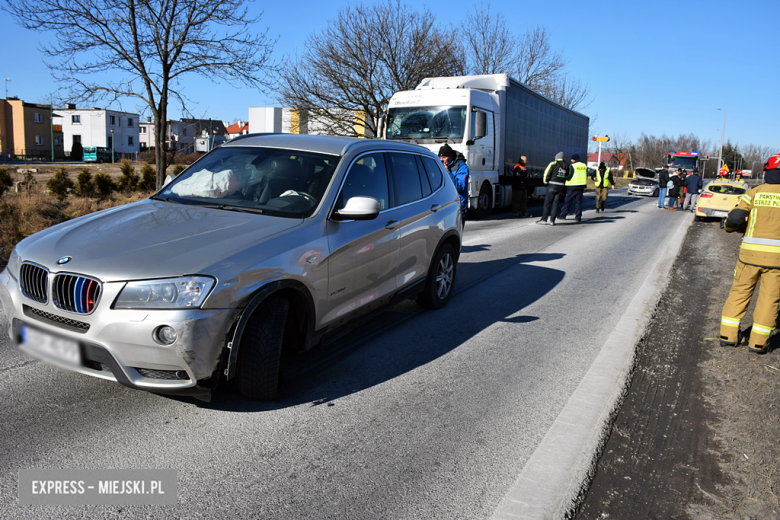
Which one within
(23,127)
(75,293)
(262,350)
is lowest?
(262,350)

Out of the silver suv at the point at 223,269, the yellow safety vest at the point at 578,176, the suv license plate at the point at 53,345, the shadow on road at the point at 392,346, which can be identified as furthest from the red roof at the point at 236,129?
the suv license plate at the point at 53,345

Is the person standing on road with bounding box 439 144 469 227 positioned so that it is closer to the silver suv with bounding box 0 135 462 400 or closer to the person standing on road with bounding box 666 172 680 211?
the silver suv with bounding box 0 135 462 400

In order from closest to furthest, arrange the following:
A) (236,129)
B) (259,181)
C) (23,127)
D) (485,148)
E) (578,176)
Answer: (259,181), (578,176), (485,148), (23,127), (236,129)

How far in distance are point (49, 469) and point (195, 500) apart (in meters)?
0.84

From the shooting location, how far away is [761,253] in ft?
16.3

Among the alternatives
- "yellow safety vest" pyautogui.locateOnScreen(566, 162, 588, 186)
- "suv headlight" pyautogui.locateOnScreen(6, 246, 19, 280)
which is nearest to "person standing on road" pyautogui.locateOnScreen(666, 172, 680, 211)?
"yellow safety vest" pyautogui.locateOnScreen(566, 162, 588, 186)

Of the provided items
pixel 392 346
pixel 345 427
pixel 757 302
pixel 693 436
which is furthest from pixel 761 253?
pixel 345 427

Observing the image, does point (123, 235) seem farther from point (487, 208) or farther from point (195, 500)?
point (487, 208)

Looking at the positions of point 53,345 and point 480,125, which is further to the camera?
point 480,125

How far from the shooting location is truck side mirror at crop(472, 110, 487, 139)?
49.7 feet

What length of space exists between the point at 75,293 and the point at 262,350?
109 cm

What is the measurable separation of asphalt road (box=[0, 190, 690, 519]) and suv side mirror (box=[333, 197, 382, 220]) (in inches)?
47.8

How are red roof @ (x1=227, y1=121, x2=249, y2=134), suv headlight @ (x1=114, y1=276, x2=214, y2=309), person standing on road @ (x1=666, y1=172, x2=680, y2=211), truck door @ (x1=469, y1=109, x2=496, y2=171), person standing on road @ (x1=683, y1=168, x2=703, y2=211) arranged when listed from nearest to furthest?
1. suv headlight @ (x1=114, y1=276, x2=214, y2=309)
2. truck door @ (x1=469, y1=109, x2=496, y2=171)
3. person standing on road @ (x1=683, y1=168, x2=703, y2=211)
4. person standing on road @ (x1=666, y1=172, x2=680, y2=211)
5. red roof @ (x1=227, y1=121, x2=249, y2=134)

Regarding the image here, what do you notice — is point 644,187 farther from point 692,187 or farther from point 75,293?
point 75,293
